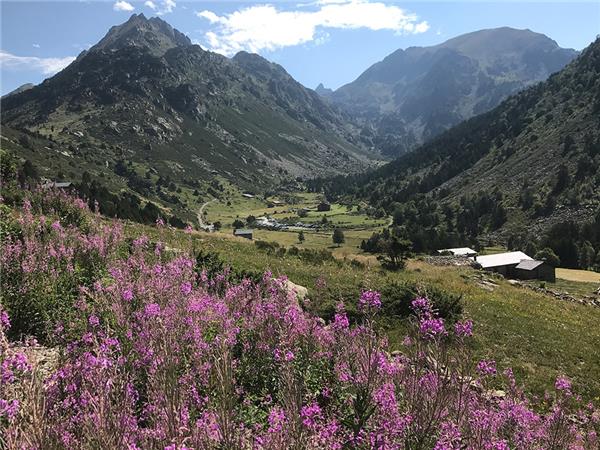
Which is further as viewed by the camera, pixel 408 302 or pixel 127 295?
pixel 408 302

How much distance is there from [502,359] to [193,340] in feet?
44.7

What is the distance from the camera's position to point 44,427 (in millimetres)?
3447

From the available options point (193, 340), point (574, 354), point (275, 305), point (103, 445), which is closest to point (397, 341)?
point (574, 354)

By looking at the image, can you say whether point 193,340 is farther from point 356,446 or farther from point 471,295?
point 471,295

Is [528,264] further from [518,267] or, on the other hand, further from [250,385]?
[250,385]

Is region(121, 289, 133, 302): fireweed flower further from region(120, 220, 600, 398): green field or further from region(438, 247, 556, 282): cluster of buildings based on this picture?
region(438, 247, 556, 282): cluster of buildings

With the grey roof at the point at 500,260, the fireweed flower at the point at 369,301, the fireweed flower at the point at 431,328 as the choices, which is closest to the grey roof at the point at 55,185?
the fireweed flower at the point at 369,301

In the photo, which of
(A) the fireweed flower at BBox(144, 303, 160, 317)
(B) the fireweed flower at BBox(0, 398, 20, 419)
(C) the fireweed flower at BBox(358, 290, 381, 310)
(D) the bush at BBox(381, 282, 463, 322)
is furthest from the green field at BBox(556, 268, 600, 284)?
(B) the fireweed flower at BBox(0, 398, 20, 419)

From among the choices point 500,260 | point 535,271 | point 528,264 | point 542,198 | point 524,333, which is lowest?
point 535,271

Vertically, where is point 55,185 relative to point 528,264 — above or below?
above

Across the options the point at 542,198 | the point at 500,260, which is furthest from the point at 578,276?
the point at 542,198

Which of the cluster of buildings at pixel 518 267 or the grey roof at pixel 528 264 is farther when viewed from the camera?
the grey roof at pixel 528 264

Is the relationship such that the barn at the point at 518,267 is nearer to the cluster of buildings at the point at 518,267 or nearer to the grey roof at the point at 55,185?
the cluster of buildings at the point at 518,267

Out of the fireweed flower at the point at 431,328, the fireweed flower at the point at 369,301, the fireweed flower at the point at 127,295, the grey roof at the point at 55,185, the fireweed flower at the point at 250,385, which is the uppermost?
the grey roof at the point at 55,185
